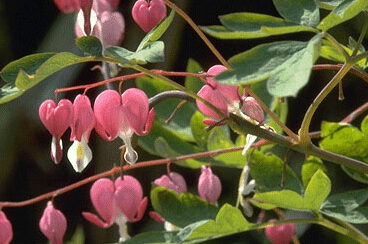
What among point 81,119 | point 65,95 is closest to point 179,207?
point 81,119

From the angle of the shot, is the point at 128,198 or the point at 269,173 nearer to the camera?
the point at 269,173

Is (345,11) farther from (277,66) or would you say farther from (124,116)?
(124,116)

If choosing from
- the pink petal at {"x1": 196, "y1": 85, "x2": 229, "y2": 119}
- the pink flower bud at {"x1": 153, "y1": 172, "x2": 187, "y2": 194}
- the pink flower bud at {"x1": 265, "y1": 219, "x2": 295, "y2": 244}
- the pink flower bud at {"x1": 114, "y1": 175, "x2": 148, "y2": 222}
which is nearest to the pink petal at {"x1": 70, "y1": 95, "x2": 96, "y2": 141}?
the pink petal at {"x1": 196, "y1": 85, "x2": 229, "y2": 119}

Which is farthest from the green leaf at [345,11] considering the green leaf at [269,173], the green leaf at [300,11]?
the green leaf at [269,173]

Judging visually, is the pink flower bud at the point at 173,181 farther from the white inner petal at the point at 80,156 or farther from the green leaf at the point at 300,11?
the green leaf at the point at 300,11

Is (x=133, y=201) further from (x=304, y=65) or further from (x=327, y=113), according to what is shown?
(x=327, y=113)

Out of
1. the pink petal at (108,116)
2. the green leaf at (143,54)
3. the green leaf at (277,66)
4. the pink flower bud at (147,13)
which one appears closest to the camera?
the green leaf at (277,66)

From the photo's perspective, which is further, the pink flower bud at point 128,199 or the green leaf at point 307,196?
the pink flower bud at point 128,199
